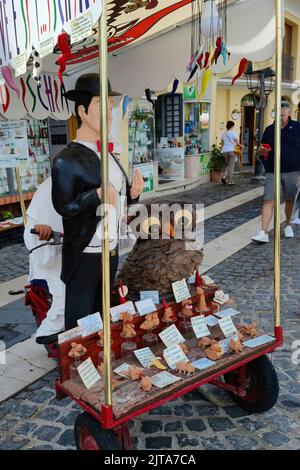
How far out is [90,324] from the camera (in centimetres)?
207

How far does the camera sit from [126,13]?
2.73 metres

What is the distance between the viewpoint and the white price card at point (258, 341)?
2158 millimetres

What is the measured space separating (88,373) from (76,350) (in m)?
0.12

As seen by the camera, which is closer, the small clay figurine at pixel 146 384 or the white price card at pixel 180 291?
the small clay figurine at pixel 146 384

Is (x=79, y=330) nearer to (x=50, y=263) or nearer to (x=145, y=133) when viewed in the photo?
(x=50, y=263)

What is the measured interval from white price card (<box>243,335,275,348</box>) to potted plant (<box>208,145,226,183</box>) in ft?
33.8

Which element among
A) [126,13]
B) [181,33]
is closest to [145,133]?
[181,33]

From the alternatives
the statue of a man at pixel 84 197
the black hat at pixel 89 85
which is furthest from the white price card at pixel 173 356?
the black hat at pixel 89 85

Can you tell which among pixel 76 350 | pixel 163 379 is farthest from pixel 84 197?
pixel 163 379

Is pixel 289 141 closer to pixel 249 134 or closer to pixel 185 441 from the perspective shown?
pixel 185 441

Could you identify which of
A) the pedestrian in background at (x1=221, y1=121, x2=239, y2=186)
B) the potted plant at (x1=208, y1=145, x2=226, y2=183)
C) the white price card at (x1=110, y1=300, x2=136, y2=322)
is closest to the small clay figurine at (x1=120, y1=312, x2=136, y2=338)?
the white price card at (x1=110, y1=300, x2=136, y2=322)

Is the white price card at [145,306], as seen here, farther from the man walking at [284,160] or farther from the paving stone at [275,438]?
the man walking at [284,160]

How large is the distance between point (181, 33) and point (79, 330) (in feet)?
8.19

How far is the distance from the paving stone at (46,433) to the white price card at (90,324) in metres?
0.64
